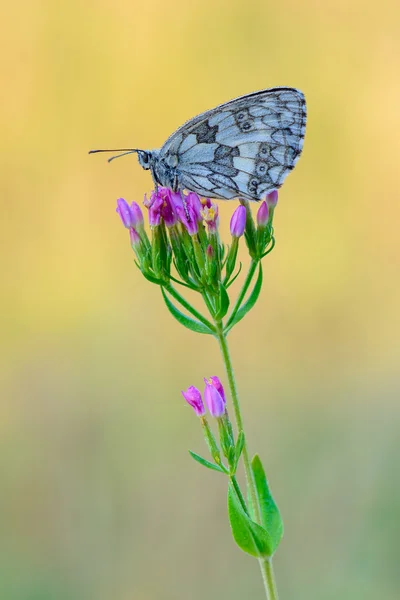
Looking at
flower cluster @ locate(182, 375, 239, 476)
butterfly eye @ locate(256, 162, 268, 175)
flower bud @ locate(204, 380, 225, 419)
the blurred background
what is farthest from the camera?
the blurred background

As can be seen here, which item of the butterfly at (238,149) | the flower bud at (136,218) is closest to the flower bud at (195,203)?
the butterfly at (238,149)

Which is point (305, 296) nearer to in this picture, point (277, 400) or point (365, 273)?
point (365, 273)

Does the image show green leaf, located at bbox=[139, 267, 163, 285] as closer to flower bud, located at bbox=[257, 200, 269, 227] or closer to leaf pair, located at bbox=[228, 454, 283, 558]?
flower bud, located at bbox=[257, 200, 269, 227]

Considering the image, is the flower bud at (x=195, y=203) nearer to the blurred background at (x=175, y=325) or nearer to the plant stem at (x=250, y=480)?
the plant stem at (x=250, y=480)

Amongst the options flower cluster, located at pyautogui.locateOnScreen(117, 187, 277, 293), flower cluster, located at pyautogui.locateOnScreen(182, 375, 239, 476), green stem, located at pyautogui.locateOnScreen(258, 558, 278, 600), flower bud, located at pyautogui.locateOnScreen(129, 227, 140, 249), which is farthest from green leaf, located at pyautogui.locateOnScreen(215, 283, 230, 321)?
green stem, located at pyautogui.locateOnScreen(258, 558, 278, 600)

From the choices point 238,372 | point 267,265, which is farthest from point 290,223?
point 238,372

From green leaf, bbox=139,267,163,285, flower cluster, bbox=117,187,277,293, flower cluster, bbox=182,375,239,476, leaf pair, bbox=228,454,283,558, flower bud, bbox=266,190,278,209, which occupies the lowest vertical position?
leaf pair, bbox=228,454,283,558

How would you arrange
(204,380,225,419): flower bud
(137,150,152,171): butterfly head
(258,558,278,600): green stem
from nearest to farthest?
(258,558,278,600): green stem
(204,380,225,419): flower bud
(137,150,152,171): butterfly head
